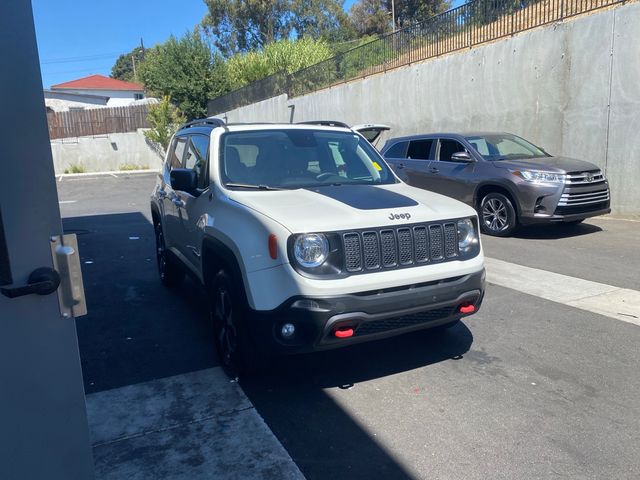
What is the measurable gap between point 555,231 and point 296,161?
21.7 feet

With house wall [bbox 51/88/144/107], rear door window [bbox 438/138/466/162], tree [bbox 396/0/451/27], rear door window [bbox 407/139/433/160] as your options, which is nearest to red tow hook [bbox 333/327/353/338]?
rear door window [bbox 438/138/466/162]

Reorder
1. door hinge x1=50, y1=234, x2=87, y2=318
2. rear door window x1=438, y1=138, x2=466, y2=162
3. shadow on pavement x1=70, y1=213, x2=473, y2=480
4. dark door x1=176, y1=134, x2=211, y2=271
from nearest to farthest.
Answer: door hinge x1=50, y1=234, x2=87, y2=318 < shadow on pavement x1=70, y1=213, x2=473, y2=480 < dark door x1=176, y1=134, x2=211, y2=271 < rear door window x1=438, y1=138, x2=466, y2=162

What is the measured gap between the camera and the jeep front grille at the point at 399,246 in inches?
139

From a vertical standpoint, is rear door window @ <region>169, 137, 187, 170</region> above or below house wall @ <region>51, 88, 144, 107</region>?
below

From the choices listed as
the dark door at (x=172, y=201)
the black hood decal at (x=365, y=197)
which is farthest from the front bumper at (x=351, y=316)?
the dark door at (x=172, y=201)

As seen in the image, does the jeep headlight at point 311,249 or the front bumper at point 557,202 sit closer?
the jeep headlight at point 311,249

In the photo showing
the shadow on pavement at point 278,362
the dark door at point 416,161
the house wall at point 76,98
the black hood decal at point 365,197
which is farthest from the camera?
the house wall at point 76,98

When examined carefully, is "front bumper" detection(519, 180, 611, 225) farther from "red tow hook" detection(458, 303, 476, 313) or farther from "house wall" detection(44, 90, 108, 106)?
"house wall" detection(44, 90, 108, 106)

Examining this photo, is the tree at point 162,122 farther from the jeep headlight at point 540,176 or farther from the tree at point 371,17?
the jeep headlight at point 540,176

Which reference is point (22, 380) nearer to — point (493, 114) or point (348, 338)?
point (348, 338)

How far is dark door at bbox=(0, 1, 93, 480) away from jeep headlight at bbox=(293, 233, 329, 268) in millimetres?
1890

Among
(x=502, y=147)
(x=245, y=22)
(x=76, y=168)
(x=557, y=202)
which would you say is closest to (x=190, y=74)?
(x=76, y=168)

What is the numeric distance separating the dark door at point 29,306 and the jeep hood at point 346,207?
1930 mm

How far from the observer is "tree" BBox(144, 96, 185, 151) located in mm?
33438
